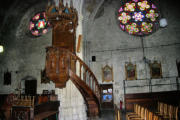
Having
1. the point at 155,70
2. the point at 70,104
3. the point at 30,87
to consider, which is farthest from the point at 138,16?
the point at 30,87

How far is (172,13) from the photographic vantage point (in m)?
11.0

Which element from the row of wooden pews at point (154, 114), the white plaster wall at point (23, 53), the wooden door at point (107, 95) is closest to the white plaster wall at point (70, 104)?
the row of wooden pews at point (154, 114)

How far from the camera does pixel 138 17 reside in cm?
1162

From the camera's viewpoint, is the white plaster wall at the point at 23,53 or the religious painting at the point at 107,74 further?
the white plaster wall at the point at 23,53

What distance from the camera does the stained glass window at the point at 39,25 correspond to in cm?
1196

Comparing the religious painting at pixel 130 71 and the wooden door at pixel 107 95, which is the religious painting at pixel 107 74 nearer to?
the wooden door at pixel 107 95

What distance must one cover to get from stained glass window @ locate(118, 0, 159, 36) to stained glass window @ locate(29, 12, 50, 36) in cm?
552

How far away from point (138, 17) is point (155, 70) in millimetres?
3963

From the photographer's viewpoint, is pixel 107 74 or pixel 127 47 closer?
pixel 107 74

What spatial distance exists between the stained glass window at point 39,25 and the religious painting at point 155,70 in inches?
304

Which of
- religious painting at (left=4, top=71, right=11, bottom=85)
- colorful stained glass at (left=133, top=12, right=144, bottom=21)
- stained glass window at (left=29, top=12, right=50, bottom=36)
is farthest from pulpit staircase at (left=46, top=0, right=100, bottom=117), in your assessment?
religious painting at (left=4, top=71, right=11, bottom=85)

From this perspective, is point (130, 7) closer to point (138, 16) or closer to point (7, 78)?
point (138, 16)

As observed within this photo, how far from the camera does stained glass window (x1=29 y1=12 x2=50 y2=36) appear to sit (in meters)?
12.0

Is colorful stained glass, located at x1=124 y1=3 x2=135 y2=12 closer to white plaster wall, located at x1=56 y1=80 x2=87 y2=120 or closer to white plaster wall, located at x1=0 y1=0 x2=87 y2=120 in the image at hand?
white plaster wall, located at x1=0 y1=0 x2=87 y2=120
